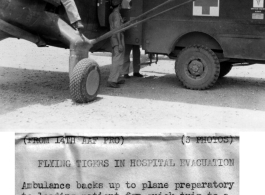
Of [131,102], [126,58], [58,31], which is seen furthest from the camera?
[126,58]

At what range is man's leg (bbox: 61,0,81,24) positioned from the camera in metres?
6.70

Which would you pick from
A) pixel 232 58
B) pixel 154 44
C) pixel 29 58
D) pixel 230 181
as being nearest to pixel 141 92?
pixel 154 44

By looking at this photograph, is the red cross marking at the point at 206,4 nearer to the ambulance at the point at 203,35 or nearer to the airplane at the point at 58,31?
the ambulance at the point at 203,35

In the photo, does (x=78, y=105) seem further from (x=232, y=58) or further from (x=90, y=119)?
(x=232, y=58)

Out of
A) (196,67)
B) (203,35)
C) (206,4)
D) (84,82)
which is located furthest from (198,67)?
(84,82)

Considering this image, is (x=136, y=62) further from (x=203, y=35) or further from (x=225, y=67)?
(x=203, y=35)

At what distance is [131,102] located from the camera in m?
6.79

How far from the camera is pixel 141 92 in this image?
25.0 ft

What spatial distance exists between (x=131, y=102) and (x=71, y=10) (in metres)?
1.53

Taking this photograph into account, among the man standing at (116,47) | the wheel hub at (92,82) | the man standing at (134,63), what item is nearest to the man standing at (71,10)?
the wheel hub at (92,82)

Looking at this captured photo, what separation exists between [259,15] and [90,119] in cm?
325

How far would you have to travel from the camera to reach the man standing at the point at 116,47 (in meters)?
7.93

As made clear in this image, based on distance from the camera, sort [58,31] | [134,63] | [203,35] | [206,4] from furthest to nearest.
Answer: [134,63], [203,35], [206,4], [58,31]

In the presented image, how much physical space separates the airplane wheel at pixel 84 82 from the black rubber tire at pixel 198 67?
169cm
